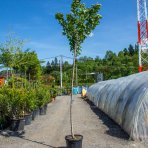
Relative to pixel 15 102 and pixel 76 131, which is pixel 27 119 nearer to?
pixel 15 102

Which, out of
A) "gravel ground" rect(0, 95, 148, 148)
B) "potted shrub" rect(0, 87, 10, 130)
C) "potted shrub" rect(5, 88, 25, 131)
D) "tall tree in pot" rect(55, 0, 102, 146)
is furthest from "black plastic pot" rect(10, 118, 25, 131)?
"tall tree in pot" rect(55, 0, 102, 146)

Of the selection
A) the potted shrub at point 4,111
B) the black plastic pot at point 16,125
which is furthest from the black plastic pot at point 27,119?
the black plastic pot at point 16,125

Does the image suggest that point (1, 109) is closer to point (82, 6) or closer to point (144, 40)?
point (82, 6)

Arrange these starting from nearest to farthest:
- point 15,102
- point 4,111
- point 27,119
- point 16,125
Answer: point 16,125 < point 15,102 < point 4,111 < point 27,119

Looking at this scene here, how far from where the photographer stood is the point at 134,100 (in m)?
9.52

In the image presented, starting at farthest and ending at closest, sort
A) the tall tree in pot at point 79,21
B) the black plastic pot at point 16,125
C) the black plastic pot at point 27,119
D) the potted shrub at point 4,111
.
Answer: the black plastic pot at point 27,119, the potted shrub at point 4,111, the black plastic pot at point 16,125, the tall tree in pot at point 79,21

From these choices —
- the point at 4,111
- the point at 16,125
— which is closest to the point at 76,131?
the point at 16,125

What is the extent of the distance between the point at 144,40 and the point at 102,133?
20090mm

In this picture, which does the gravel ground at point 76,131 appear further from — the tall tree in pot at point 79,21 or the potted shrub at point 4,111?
the tall tree in pot at point 79,21

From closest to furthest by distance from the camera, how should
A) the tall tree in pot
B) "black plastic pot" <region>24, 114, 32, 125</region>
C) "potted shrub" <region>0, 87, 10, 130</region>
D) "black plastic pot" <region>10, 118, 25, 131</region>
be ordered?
the tall tree in pot, "black plastic pot" <region>10, 118, 25, 131</region>, "potted shrub" <region>0, 87, 10, 130</region>, "black plastic pot" <region>24, 114, 32, 125</region>

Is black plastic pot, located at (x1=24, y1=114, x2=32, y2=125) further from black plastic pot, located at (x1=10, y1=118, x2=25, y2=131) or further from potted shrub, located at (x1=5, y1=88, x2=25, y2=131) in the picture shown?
black plastic pot, located at (x1=10, y1=118, x2=25, y2=131)

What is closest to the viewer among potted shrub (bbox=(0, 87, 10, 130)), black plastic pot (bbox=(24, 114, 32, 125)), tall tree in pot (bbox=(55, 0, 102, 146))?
tall tree in pot (bbox=(55, 0, 102, 146))

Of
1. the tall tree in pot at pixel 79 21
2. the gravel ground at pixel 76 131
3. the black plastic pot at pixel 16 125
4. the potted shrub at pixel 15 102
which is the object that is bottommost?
the gravel ground at pixel 76 131

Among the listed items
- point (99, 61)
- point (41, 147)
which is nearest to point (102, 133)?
point (41, 147)
